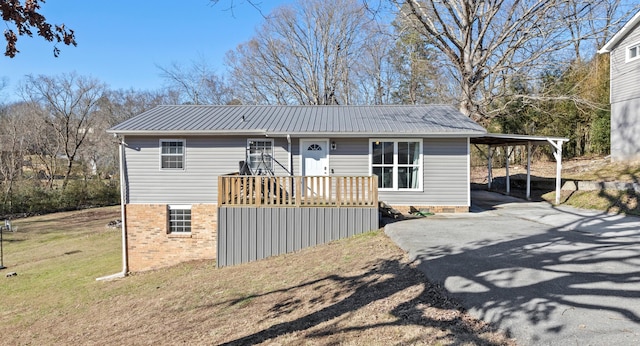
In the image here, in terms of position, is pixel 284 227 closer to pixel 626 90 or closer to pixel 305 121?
pixel 305 121

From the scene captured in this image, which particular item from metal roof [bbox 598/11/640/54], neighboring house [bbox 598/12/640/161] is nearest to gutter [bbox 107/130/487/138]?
neighboring house [bbox 598/12/640/161]

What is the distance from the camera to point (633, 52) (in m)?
14.7

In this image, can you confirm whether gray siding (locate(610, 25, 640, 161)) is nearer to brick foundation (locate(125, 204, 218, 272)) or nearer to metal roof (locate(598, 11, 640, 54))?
metal roof (locate(598, 11, 640, 54))

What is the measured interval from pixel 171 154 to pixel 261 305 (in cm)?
761

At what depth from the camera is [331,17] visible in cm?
2620

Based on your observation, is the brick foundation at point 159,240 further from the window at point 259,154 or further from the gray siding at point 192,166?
the window at point 259,154

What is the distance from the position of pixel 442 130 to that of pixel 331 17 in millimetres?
18968

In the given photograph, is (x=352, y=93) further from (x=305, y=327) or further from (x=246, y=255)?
(x=305, y=327)

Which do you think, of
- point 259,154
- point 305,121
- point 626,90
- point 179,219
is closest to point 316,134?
point 305,121

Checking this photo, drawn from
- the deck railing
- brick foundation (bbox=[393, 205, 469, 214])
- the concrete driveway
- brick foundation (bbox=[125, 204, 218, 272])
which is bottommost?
brick foundation (bbox=[125, 204, 218, 272])

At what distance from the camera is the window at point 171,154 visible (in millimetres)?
11180

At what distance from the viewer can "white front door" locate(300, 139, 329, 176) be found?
11078 mm

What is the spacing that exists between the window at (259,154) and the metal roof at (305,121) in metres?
0.50

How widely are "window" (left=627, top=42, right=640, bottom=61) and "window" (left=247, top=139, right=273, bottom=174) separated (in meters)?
15.2
